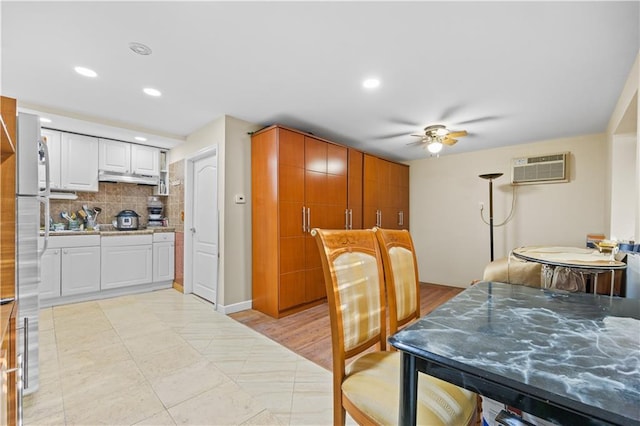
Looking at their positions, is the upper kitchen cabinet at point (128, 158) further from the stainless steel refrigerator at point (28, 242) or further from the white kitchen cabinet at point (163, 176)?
the stainless steel refrigerator at point (28, 242)

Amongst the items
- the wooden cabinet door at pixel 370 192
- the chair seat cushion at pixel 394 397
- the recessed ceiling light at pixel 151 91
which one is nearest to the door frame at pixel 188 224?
the recessed ceiling light at pixel 151 91

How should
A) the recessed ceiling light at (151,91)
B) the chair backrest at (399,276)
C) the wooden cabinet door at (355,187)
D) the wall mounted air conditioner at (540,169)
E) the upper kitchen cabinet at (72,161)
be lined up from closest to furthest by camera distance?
the chair backrest at (399,276) < the recessed ceiling light at (151,91) < the upper kitchen cabinet at (72,161) < the wall mounted air conditioner at (540,169) < the wooden cabinet door at (355,187)

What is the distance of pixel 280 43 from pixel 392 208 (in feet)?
11.8

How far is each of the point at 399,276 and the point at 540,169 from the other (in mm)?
3771

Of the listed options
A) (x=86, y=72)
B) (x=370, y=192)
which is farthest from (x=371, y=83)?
(x=86, y=72)

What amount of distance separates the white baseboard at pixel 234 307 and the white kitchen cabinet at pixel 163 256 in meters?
1.52

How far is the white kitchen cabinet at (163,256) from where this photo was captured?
13.4 ft

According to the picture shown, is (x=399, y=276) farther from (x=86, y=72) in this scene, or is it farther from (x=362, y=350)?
(x=86, y=72)

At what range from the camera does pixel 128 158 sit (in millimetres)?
4070

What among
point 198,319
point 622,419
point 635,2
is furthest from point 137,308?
point 635,2

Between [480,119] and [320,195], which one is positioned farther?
[320,195]

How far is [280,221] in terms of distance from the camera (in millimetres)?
3109

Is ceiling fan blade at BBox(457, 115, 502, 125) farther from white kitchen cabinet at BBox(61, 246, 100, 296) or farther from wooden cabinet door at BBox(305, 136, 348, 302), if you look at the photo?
white kitchen cabinet at BBox(61, 246, 100, 296)

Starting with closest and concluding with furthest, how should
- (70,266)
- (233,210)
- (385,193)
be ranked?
(233,210) < (70,266) < (385,193)
